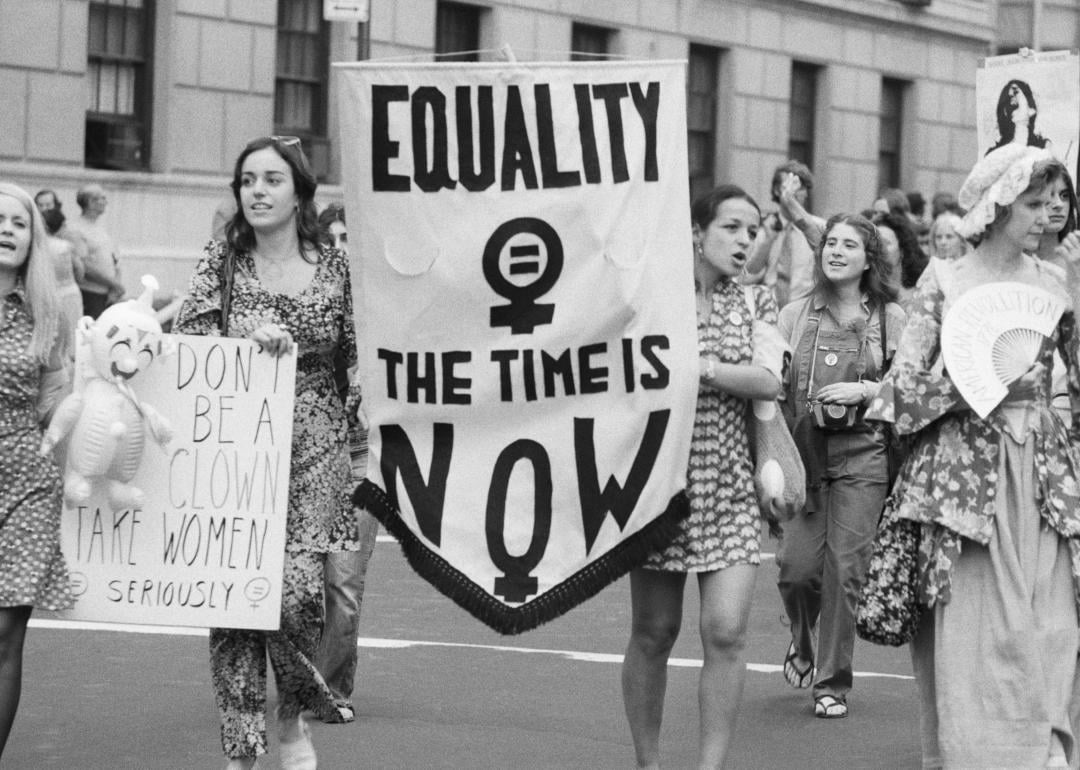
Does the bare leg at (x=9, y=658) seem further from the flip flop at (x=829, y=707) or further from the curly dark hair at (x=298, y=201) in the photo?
the flip flop at (x=829, y=707)

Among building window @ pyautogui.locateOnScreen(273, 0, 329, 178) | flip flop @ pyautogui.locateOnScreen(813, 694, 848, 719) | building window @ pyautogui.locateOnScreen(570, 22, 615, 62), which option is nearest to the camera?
flip flop @ pyautogui.locateOnScreen(813, 694, 848, 719)

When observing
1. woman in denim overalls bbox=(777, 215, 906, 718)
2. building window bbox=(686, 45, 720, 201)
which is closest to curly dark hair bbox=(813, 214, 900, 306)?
woman in denim overalls bbox=(777, 215, 906, 718)

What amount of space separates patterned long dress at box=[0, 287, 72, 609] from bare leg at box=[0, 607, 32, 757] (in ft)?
0.22

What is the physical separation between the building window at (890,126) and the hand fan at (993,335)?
88.8 ft

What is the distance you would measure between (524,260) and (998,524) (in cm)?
157

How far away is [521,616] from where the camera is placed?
247 inches

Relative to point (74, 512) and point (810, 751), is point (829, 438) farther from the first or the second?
point (74, 512)

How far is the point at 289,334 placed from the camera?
263 inches

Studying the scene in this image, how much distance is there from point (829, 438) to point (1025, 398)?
223cm

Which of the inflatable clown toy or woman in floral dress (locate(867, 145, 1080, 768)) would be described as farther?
the inflatable clown toy

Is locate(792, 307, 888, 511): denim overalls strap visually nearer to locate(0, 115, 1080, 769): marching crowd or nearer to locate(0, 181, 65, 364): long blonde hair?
locate(0, 115, 1080, 769): marching crowd

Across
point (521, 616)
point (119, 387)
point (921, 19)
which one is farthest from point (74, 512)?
point (921, 19)

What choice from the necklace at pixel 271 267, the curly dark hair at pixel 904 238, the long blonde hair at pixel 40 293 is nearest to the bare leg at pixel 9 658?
the long blonde hair at pixel 40 293

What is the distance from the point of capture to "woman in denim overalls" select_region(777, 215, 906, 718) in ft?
27.9
